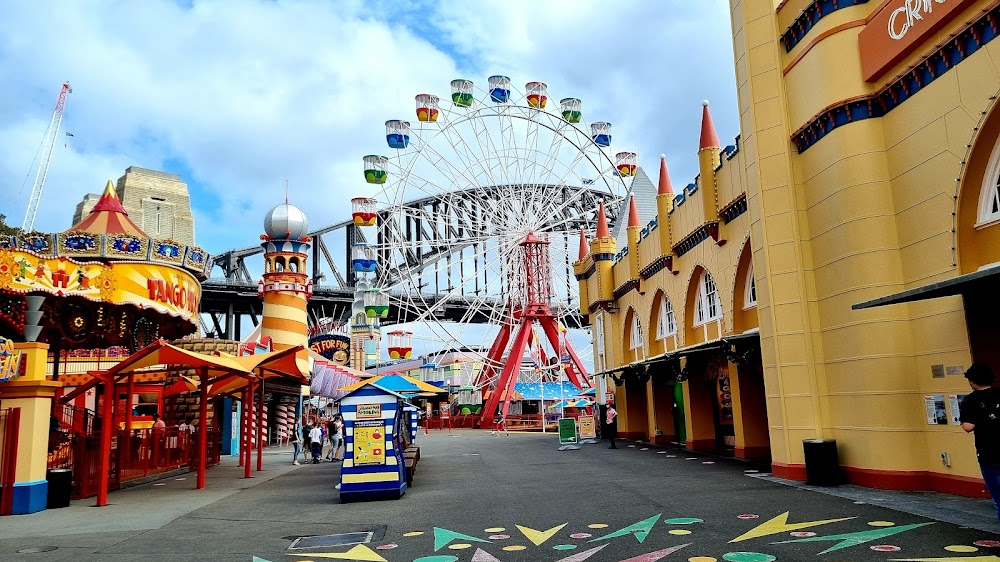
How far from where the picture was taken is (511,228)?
39.6 m

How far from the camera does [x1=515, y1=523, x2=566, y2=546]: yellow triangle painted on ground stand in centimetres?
890


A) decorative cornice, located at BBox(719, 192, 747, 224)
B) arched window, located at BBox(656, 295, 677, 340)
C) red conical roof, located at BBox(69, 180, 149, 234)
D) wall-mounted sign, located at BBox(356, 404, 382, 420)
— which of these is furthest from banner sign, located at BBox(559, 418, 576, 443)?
red conical roof, located at BBox(69, 180, 149, 234)

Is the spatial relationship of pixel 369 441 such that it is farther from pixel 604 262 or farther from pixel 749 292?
pixel 604 262

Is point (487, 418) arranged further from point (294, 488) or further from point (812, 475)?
point (812, 475)

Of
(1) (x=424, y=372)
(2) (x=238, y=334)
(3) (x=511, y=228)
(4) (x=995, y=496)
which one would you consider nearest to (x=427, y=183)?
(3) (x=511, y=228)

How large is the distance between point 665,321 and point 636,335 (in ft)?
12.8

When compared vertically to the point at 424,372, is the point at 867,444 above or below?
below

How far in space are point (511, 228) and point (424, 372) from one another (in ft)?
121

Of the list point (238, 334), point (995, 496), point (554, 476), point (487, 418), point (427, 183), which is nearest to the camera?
point (995, 496)

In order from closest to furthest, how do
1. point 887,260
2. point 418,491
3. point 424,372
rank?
point 887,260
point 418,491
point 424,372

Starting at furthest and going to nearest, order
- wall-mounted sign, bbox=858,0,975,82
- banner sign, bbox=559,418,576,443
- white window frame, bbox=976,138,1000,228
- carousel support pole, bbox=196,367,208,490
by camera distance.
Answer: banner sign, bbox=559,418,576,443, carousel support pole, bbox=196,367,208,490, wall-mounted sign, bbox=858,0,975,82, white window frame, bbox=976,138,1000,228

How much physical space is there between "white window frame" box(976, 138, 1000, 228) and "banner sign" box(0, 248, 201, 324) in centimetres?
1530

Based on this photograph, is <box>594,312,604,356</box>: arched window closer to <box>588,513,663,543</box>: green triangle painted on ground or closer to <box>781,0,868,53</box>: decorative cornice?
<box>781,0,868,53</box>: decorative cornice

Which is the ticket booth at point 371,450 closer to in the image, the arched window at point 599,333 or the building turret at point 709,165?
the building turret at point 709,165
